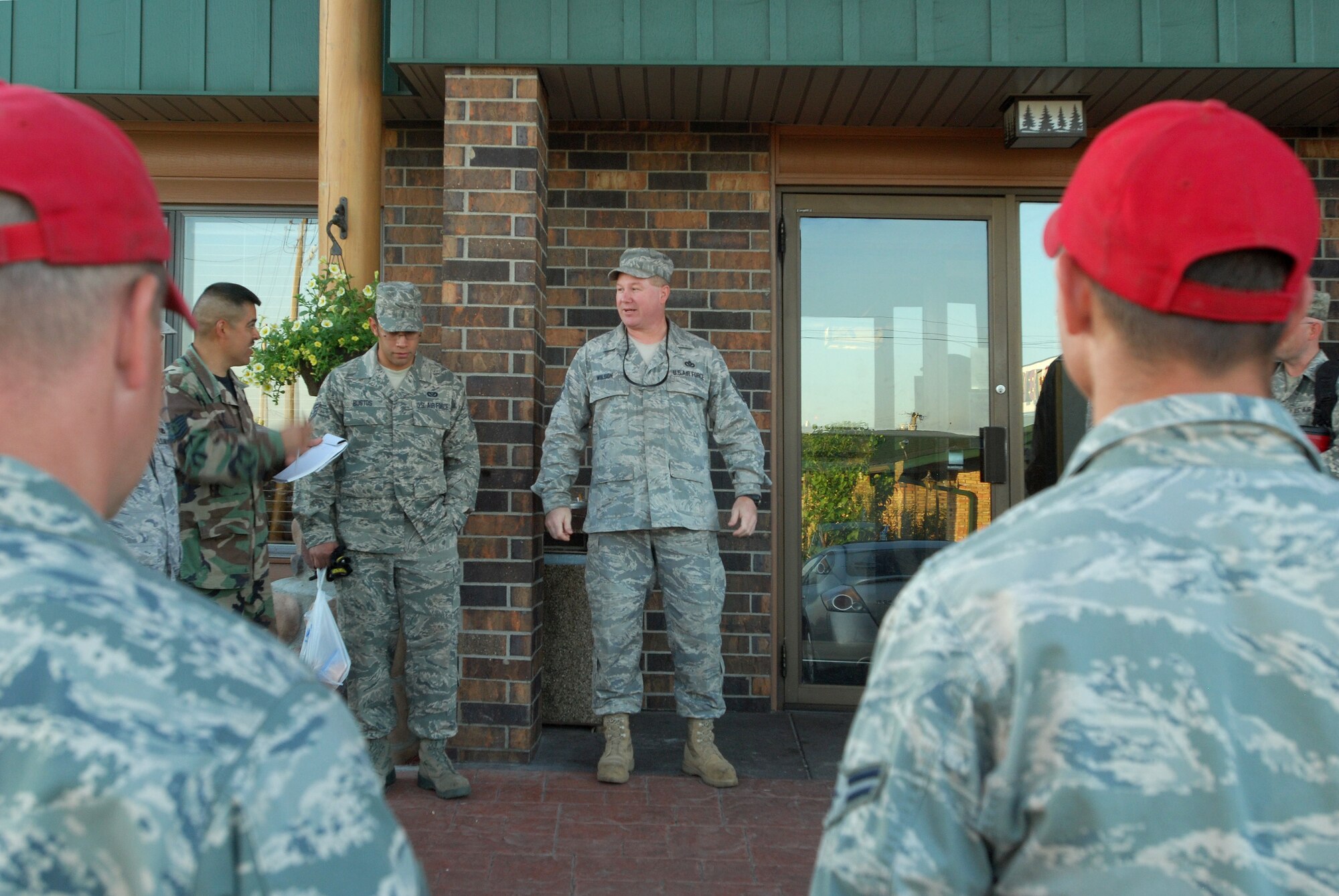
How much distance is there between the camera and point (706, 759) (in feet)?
14.7

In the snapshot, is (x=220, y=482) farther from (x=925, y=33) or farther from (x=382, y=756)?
(x=925, y=33)

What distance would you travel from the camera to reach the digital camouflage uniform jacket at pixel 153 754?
0.71 meters

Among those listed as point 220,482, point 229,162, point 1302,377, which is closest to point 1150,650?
point 220,482

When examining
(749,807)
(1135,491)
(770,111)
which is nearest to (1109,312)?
(1135,491)

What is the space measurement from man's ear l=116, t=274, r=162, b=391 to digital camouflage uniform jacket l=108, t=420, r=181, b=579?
2.34 meters

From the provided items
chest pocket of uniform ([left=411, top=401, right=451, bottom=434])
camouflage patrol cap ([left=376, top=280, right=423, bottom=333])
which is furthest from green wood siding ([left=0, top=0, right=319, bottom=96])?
chest pocket of uniform ([left=411, top=401, right=451, bottom=434])

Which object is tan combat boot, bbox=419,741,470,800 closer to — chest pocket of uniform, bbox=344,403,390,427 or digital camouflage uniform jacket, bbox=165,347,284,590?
digital camouflage uniform jacket, bbox=165,347,284,590

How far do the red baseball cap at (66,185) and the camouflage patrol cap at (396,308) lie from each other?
11.6 ft

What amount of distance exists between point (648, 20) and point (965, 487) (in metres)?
2.77

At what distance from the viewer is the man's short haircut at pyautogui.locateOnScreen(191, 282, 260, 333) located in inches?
142

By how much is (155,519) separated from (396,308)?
148 cm

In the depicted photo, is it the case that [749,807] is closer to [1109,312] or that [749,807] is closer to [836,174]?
[836,174]

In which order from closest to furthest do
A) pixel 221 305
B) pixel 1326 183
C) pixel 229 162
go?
pixel 221 305 < pixel 1326 183 < pixel 229 162

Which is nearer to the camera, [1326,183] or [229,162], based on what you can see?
[1326,183]
